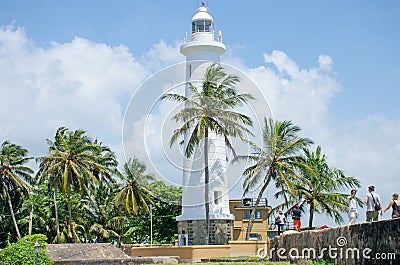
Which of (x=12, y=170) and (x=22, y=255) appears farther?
(x=12, y=170)

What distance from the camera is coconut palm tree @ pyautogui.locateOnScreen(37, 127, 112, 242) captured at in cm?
4278

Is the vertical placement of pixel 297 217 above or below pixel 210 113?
below

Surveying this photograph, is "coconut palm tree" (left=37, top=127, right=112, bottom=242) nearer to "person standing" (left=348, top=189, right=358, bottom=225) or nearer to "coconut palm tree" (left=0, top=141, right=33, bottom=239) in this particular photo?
"coconut palm tree" (left=0, top=141, right=33, bottom=239)

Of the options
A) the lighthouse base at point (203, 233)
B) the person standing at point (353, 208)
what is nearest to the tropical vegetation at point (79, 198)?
the lighthouse base at point (203, 233)

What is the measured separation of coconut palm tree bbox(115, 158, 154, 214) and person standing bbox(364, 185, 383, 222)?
31.3 meters

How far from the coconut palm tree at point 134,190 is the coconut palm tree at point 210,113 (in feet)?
36.0

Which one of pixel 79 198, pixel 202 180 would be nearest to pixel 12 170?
pixel 79 198

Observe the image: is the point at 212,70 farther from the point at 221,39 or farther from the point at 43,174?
the point at 43,174

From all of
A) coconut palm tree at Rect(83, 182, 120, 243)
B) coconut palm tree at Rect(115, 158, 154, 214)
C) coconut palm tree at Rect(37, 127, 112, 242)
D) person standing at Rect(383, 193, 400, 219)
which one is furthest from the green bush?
coconut palm tree at Rect(83, 182, 120, 243)

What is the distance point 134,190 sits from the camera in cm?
4675

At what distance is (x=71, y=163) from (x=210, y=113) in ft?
43.4

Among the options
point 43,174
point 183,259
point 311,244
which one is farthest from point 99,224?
point 311,244

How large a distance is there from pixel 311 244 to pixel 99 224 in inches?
1370

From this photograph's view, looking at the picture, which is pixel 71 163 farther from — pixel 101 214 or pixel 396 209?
pixel 396 209
